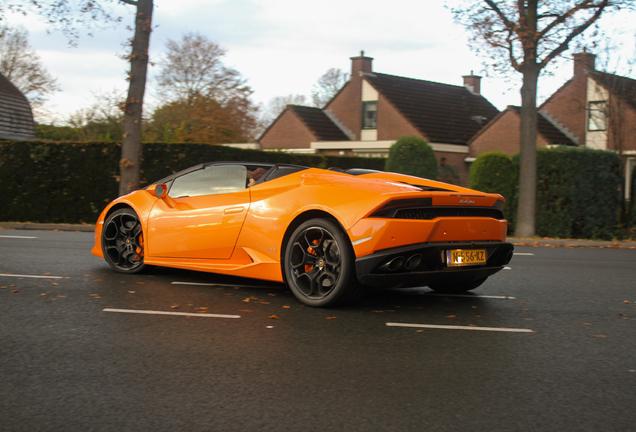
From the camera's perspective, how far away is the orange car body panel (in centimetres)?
505

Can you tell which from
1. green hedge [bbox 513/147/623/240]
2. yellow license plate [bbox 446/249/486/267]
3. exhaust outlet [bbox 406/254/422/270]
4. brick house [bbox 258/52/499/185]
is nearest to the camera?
exhaust outlet [bbox 406/254/422/270]

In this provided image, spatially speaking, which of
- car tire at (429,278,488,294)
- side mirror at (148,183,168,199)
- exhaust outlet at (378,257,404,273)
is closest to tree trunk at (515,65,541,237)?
car tire at (429,278,488,294)

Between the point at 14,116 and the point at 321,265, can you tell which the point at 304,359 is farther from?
the point at 14,116

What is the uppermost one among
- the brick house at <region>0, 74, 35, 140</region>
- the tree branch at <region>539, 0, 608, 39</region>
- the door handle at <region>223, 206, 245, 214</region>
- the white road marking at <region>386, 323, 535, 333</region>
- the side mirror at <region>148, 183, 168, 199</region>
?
the tree branch at <region>539, 0, 608, 39</region>

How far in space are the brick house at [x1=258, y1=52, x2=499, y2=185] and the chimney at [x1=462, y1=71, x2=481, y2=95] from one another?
2.00 feet

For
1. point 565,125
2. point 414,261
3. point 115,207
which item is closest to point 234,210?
point 414,261

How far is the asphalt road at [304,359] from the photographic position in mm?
2982

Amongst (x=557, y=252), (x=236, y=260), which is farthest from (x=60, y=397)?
(x=557, y=252)

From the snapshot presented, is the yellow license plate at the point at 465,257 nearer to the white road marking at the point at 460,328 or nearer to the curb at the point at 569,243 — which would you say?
the white road marking at the point at 460,328

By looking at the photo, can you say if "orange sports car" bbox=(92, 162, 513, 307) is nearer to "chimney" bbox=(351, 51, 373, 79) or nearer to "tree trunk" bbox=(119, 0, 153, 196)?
"tree trunk" bbox=(119, 0, 153, 196)

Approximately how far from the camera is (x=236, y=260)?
19.8ft

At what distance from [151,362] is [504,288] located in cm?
434

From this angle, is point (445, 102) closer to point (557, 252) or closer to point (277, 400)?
point (557, 252)

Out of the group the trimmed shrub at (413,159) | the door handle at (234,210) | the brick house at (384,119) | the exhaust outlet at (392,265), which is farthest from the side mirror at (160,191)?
the brick house at (384,119)
